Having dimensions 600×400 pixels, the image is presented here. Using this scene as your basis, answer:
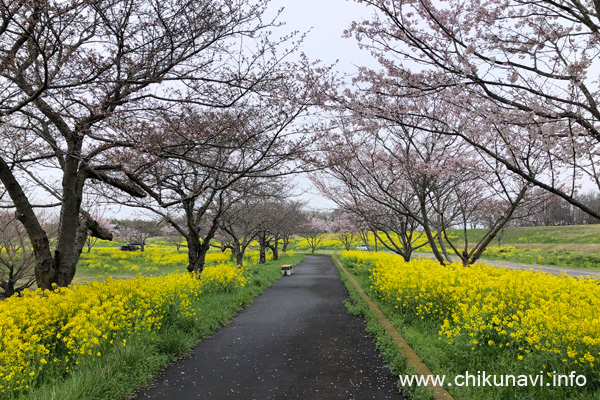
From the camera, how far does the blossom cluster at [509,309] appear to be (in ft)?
10.4

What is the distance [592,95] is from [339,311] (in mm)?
6456

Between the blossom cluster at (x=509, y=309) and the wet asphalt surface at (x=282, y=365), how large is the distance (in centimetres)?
116

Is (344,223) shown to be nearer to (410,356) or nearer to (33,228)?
(410,356)

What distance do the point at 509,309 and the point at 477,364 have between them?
1147mm

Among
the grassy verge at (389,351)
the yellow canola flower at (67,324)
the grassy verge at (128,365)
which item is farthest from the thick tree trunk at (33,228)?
the grassy verge at (389,351)

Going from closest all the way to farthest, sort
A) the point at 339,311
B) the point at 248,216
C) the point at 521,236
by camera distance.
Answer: the point at 339,311 < the point at 248,216 < the point at 521,236

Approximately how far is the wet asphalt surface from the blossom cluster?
3.81ft

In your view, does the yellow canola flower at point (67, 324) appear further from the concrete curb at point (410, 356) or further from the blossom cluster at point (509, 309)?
the blossom cluster at point (509, 309)

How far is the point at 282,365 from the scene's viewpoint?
4.56 m

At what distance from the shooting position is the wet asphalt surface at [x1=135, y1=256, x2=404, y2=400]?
12.2 ft

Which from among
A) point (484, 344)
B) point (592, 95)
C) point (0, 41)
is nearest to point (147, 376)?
point (484, 344)

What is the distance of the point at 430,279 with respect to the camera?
6.39m

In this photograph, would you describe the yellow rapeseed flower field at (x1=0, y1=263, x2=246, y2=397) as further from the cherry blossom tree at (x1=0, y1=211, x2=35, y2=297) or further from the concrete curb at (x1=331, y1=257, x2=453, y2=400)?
the cherry blossom tree at (x1=0, y1=211, x2=35, y2=297)

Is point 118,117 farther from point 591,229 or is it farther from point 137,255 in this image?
point 591,229
